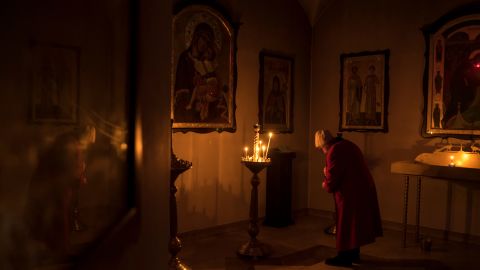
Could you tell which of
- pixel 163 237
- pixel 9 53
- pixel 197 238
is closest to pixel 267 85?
pixel 197 238

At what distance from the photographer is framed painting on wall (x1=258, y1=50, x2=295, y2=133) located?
24.8 ft

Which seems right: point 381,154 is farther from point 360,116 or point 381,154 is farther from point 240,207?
point 240,207

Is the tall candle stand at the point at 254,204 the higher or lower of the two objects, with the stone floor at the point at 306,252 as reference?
higher

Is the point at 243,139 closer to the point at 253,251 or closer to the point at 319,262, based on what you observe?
the point at 253,251

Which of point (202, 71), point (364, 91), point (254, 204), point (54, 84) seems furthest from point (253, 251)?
point (54, 84)

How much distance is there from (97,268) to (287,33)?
7.31 m

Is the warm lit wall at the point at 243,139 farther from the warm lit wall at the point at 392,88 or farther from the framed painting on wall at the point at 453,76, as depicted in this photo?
the framed painting on wall at the point at 453,76

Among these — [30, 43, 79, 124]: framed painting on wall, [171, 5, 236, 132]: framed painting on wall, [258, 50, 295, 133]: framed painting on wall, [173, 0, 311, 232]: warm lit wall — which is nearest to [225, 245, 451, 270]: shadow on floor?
[173, 0, 311, 232]: warm lit wall

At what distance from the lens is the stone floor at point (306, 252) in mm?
5371

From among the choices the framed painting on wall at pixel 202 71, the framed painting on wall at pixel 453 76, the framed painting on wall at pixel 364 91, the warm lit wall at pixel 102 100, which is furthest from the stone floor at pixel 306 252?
the warm lit wall at pixel 102 100

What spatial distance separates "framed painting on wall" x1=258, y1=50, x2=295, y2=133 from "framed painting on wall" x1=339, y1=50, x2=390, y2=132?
2.88ft

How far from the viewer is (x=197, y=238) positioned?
654cm

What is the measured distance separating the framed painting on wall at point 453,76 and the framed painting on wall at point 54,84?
6751mm

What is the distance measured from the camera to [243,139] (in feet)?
23.9
